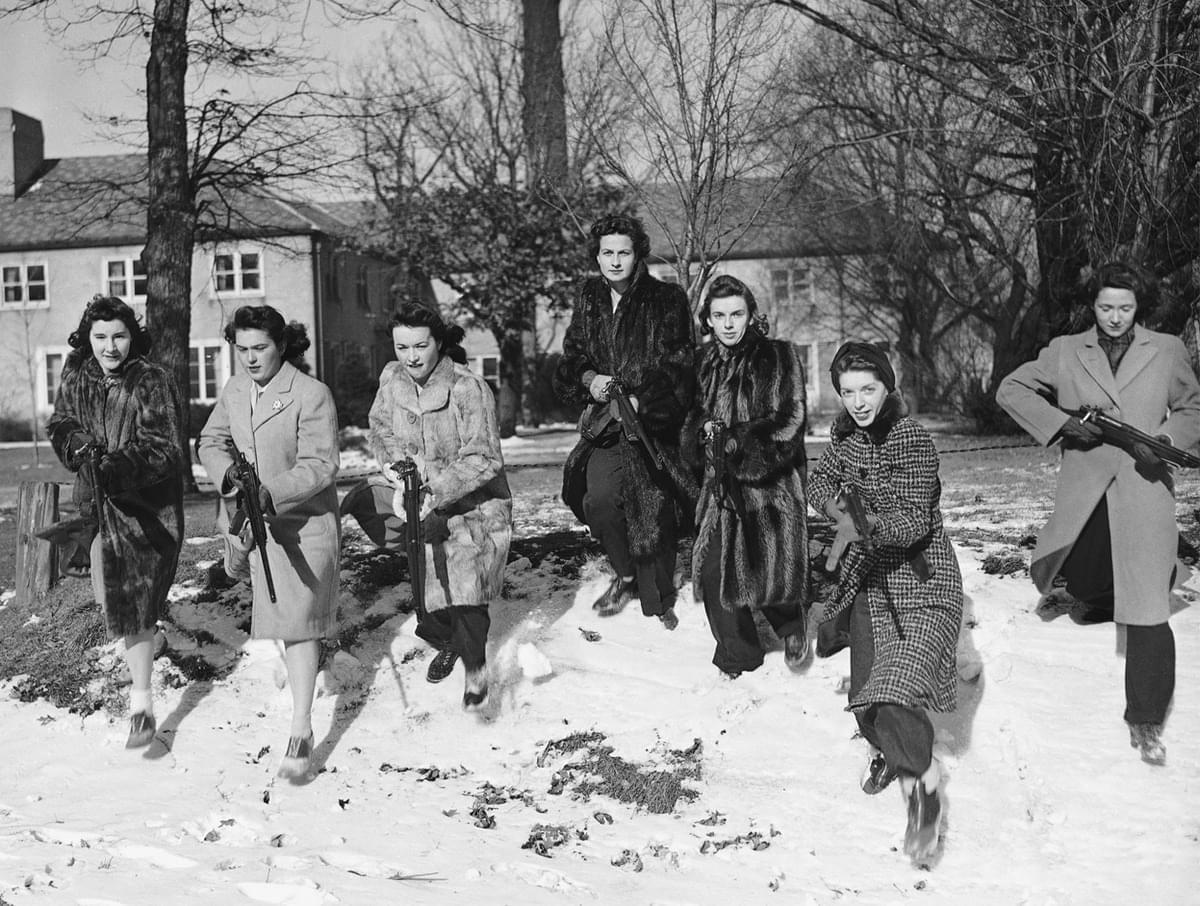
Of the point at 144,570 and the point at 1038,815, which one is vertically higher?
the point at 144,570

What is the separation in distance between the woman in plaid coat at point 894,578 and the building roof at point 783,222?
593 cm

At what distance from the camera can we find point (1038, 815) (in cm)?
498

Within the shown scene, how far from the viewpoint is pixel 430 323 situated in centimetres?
587

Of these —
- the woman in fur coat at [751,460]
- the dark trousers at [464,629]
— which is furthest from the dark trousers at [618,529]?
the dark trousers at [464,629]

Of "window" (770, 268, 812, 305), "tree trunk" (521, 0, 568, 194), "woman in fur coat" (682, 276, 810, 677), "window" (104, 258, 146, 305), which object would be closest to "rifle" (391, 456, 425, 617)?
"woman in fur coat" (682, 276, 810, 677)

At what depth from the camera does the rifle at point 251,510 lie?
540cm

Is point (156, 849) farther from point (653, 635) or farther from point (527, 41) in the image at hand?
point (527, 41)

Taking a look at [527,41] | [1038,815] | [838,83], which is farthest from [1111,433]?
[527,41]

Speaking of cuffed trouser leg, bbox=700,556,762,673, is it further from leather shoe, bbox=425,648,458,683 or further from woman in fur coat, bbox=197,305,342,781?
woman in fur coat, bbox=197,305,342,781

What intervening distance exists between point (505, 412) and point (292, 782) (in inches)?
1051

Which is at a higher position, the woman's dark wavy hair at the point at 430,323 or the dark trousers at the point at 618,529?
the woman's dark wavy hair at the point at 430,323

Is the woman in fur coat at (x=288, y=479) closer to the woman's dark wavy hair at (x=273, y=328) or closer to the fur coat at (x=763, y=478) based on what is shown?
the woman's dark wavy hair at (x=273, y=328)

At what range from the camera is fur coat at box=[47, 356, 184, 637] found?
5824 millimetres

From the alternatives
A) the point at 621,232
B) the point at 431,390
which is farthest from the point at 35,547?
the point at 621,232
